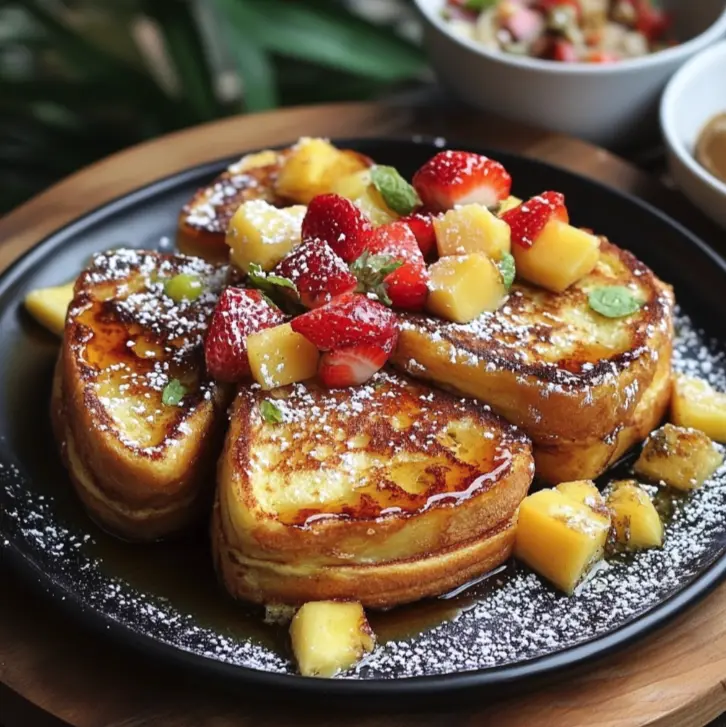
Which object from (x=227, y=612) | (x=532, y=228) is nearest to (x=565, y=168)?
(x=532, y=228)

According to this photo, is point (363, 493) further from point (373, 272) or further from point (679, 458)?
point (679, 458)

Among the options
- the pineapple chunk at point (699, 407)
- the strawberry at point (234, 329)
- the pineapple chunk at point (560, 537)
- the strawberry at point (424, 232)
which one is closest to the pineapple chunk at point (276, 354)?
the strawberry at point (234, 329)

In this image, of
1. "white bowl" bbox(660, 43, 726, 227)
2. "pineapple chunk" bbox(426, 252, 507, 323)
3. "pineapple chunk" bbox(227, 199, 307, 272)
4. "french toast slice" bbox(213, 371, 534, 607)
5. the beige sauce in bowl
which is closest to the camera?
"french toast slice" bbox(213, 371, 534, 607)

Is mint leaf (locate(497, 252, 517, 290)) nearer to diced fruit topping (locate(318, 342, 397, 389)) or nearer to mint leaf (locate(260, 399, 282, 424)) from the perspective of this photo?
diced fruit topping (locate(318, 342, 397, 389))

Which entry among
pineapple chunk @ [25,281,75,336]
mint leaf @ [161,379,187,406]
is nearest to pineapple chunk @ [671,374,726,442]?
mint leaf @ [161,379,187,406]

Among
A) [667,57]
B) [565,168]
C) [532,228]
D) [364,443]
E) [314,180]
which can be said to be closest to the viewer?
[364,443]

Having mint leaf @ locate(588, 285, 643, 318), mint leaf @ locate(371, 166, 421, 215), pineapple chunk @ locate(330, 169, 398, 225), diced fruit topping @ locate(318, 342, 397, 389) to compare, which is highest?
mint leaf @ locate(371, 166, 421, 215)

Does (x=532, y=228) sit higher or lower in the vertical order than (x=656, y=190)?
higher

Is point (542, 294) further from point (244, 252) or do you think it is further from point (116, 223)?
point (116, 223)

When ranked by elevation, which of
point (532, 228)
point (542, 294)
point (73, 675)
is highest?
point (532, 228)
